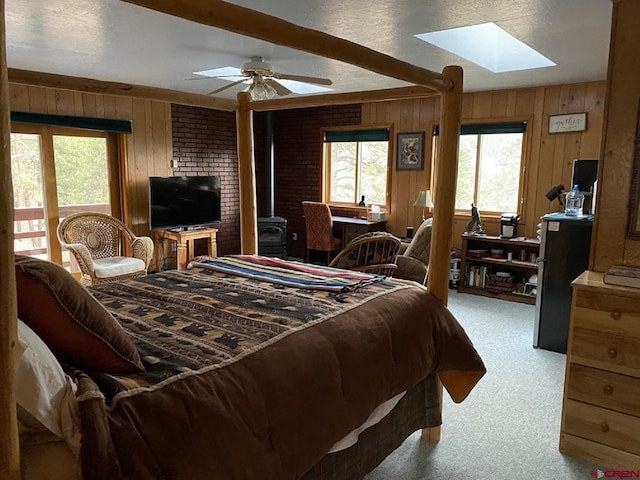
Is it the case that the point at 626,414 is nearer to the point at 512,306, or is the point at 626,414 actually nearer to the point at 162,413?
the point at 162,413

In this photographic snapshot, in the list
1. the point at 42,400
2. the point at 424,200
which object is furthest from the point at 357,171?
the point at 42,400

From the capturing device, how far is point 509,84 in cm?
499

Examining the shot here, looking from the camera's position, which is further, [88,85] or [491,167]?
[491,167]

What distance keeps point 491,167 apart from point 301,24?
136 inches

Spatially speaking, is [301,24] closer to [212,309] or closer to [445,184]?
[445,184]

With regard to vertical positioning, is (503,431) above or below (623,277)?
below

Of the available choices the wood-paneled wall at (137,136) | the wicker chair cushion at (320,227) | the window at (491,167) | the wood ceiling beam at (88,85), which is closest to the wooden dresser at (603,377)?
the wood ceiling beam at (88,85)

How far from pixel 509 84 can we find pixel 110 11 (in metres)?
3.97

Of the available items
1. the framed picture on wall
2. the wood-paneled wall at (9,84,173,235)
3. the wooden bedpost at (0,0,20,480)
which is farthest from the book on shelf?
the wood-paneled wall at (9,84,173,235)

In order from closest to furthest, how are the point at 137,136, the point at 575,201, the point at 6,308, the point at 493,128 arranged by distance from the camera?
the point at 6,308
the point at 575,201
the point at 493,128
the point at 137,136

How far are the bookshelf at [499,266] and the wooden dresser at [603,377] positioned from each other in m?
2.79

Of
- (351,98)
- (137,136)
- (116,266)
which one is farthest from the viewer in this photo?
(137,136)

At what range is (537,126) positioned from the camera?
5.13m

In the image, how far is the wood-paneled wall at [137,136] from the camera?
17.0ft
